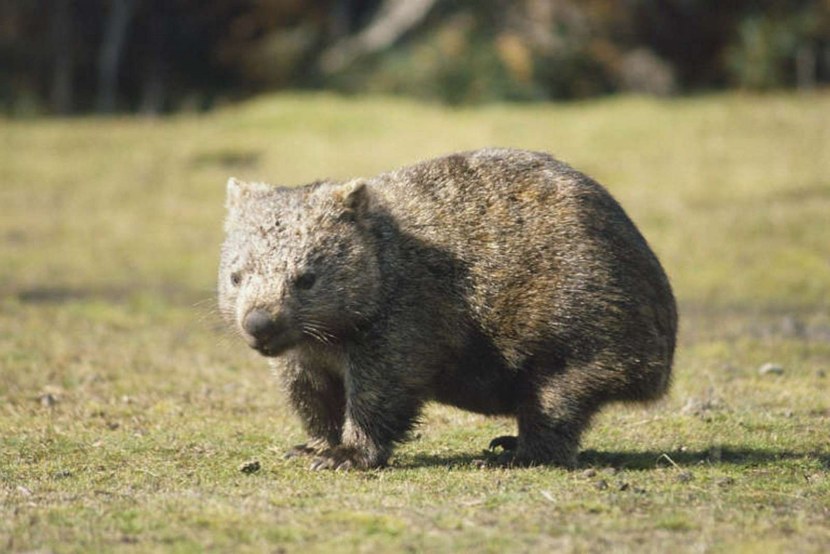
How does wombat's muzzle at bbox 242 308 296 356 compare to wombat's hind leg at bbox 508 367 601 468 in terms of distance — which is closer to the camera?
wombat's muzzle at bbox 242 308 296 356

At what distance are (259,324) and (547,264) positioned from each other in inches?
66.9

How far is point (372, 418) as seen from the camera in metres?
7.58

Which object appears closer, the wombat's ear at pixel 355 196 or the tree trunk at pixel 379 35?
the wombat's ear at pixel 355 196

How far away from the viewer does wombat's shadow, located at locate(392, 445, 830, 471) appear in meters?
7.77

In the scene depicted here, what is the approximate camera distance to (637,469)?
762 cm

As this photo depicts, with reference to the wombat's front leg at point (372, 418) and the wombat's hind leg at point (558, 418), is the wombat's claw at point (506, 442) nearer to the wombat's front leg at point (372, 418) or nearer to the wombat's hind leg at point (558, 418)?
the wombat's hind leg at point (558, 418)

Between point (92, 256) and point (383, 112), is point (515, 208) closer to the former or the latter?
point (92, 256)

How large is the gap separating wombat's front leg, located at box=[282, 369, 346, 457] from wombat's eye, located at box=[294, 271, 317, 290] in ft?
2.43

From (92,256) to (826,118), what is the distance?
13945 millimetres

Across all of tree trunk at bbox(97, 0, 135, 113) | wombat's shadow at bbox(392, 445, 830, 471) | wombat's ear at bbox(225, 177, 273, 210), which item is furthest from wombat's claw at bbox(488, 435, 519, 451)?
tree trunk at bbox(97, 0, 135, 113)

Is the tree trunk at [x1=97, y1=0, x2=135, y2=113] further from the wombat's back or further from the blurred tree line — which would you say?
the wombat's back

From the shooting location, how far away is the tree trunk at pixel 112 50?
3628 centimetres

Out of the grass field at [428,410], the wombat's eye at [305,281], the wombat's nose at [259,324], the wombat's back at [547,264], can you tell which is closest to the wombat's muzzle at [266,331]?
the wombat's nose at [259,324]

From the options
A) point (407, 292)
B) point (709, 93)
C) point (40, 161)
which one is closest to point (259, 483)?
point (407, 292)
